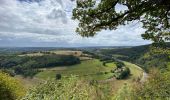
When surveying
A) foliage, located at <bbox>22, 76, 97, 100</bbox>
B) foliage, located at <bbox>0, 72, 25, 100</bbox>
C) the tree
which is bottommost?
foliage, located at <bbox>0, 72, 25, 100</bbox>

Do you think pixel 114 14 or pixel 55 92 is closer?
pixel 114 14

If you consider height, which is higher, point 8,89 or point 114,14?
point 114,14

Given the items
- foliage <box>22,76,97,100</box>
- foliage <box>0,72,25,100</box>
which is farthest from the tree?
foliage <box>0,72,25,100</box>

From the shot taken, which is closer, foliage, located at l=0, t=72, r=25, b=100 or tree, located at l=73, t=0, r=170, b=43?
tree, located at l=73, t=0, r=170, b=43

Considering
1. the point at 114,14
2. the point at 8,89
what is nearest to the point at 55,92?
the point at 114,14

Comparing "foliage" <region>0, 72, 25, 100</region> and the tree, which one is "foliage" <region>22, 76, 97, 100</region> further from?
"foliage" <region>0, 72, 25, 100</region>

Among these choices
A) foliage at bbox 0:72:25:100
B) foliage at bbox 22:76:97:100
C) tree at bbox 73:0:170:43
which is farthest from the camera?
foliage at bbox 0:72:25:100

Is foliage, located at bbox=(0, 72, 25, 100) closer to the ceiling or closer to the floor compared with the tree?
closer to the floor

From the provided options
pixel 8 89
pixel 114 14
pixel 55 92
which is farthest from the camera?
pixel 8 89

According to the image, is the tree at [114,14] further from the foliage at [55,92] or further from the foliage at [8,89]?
the foliage at [8,89]

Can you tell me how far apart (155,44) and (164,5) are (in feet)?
15.8

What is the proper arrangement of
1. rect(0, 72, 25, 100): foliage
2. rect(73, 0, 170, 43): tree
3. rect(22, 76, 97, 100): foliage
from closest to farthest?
rect(73, 0, 170, 43): tree, rect(22, 76, 97, 100): foliage, rect(0, 72, 25, 100): foliage

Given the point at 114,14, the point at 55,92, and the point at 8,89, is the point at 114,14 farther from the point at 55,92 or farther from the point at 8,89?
the point at 8,89

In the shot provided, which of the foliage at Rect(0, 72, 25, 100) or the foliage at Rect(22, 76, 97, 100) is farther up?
the foliage at Rect(22, 76, 97, 100)
